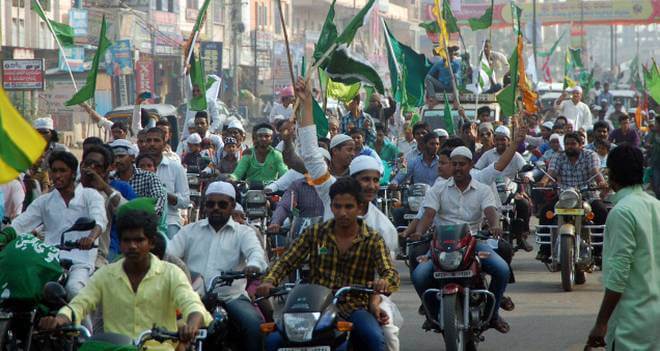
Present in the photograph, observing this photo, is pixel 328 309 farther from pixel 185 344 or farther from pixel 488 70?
pixel 488 70

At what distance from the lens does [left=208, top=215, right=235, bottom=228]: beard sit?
8273 millimetres

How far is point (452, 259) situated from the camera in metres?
9.23

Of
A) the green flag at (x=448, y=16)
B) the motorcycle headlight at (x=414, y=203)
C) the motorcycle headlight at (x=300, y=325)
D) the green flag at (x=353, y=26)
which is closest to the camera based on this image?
the motorcycle headlight at (x=300, y=325)

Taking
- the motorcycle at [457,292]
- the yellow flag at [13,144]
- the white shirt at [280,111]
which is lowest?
the motorcycle at [457,292]

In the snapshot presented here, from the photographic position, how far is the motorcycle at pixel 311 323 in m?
6.63

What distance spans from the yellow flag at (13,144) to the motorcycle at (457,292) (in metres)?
4.13

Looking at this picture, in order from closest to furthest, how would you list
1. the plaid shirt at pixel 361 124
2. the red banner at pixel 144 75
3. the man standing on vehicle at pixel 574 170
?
the man standing on vehicle at pixel 574 170 < the plaid shirt at pixel 361 124 < the red banner at pixel 144 75

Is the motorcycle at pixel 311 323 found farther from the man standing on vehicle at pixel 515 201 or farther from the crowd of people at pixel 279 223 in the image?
the man standing on vehicle at pixel 515 201

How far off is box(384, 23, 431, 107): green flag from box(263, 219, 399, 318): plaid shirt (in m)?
12.6

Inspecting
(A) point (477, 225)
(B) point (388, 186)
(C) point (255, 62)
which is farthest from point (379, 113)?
(C) point (255, 62)

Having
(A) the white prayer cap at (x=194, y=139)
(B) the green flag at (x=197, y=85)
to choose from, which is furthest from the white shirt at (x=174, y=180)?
(B) the green flag at (x=197, y=85)

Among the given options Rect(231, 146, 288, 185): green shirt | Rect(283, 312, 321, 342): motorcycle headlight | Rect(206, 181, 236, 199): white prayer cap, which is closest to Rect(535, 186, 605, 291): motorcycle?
Rect(231, 146, 288, 185): green shirt

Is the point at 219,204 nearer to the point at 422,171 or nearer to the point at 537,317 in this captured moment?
the point at 537,317

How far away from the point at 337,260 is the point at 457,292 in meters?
1.89
